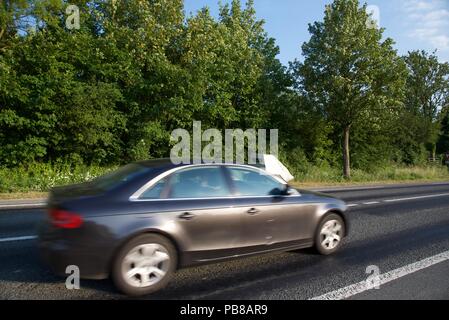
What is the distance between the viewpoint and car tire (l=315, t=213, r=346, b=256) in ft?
19.7

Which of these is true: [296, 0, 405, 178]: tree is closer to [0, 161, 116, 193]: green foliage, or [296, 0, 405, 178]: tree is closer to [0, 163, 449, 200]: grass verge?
[0, 163, 449, 200]: grass verge

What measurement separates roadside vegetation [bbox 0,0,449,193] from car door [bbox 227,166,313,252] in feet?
37.2

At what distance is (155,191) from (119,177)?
2.00 ft

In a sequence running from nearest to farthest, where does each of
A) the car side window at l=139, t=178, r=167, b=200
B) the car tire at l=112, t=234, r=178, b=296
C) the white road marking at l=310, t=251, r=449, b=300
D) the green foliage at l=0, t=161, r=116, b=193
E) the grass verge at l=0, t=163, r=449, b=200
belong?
the car tire at l=112, t=234, r=178, b=296 < the white road marking at l=310, t=251, r=449, b=300 < the car side window at l=139, t=178, r=167, b=200 < the grass verge at l=0, t=163, r=449, b=200 < the green foliage at l=0, t=161, r=116, b=193

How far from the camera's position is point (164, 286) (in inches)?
180

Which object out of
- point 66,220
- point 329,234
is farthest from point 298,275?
point 66,220

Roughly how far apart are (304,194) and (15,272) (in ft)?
13.3

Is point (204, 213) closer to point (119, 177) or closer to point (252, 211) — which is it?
point (252, 211)

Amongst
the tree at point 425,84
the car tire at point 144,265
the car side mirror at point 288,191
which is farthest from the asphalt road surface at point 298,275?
the tree at point 425,84

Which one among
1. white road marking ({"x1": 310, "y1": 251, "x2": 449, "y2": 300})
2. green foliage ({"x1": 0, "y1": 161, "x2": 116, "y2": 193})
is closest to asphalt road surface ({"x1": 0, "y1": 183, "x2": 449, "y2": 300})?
white road marking ({"x1": 310, "y1": 251, "x2": 449, "y2": 300})

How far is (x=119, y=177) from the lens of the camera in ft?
16.4

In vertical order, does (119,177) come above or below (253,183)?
above

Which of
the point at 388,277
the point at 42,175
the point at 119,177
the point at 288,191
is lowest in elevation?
the point at 388,277
